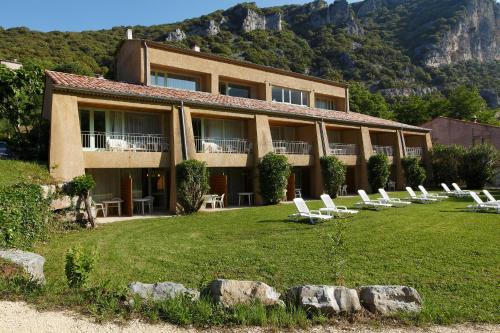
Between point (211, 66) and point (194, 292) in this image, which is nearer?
point (194, 292)

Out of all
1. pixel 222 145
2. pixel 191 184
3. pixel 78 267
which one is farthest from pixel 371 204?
pixel 78 267

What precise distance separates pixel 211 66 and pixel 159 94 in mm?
7218

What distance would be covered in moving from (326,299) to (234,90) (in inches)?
949

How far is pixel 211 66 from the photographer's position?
26.0 m

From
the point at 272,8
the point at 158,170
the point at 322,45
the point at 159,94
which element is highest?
the point at 272,8

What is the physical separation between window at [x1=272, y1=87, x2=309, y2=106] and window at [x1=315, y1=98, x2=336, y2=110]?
2.38m

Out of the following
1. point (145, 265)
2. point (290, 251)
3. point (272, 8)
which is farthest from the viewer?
point (272, 8)

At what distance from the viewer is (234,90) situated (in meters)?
28.5

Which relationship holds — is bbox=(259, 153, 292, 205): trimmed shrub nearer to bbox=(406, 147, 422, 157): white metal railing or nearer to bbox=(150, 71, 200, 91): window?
bbox=(150, 71, 200, 91): window

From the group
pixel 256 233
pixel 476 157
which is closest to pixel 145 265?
pixel 256 233

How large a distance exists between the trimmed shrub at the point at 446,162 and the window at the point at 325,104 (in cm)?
934

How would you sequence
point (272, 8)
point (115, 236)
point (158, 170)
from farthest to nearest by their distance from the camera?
point (272, 8) → point (158, 170) → point (115, 236)

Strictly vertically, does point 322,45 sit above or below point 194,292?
above

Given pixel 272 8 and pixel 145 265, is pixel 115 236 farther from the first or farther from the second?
pixel 272 8
